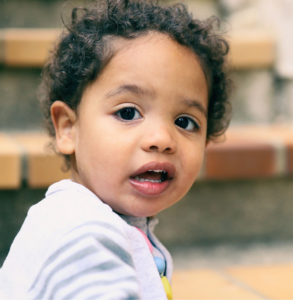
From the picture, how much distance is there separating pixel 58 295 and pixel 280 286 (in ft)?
2.76

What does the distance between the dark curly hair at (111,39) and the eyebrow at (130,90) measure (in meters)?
0.06

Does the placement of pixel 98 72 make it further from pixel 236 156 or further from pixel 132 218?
pixel 236 156

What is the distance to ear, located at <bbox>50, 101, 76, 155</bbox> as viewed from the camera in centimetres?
89

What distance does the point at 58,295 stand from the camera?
60 cm

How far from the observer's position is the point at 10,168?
4.06ft

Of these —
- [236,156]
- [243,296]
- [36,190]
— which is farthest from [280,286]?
[36,190]

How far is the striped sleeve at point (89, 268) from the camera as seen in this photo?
58cm

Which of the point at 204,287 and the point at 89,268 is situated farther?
the point at 204,287

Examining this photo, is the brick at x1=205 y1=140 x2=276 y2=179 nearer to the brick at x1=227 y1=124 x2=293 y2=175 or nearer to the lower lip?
the brick at x1=227 y1=124 x2=293 y2=175

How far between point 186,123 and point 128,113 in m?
0.13

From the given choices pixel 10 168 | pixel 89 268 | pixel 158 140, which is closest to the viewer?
pixel 89 268

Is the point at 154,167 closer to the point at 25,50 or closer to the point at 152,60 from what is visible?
the point at 152,60

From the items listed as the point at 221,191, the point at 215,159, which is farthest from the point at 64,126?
the point at 221,191

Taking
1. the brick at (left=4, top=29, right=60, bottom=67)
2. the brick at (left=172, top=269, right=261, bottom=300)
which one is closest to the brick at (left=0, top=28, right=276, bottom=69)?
the brick at (left=4, top=29, right=60, bottom=67)
